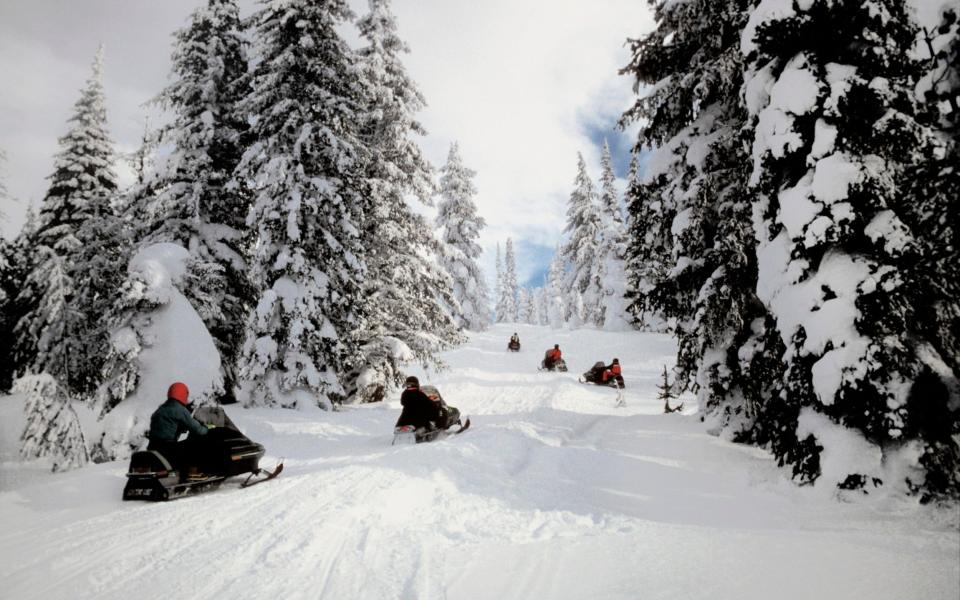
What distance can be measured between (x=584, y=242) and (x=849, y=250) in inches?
1406

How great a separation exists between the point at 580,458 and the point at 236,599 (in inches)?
238

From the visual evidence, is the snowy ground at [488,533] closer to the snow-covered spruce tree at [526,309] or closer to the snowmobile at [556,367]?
the snowmobile at [556,367]

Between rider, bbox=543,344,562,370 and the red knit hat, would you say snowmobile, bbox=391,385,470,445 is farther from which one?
rider, bbox=543,344,562,370

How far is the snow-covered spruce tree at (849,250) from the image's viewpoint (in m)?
4.69

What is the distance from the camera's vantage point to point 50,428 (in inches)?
322

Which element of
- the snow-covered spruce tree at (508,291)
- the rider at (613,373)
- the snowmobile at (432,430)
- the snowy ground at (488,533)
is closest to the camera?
the snowy ground at (488,533)

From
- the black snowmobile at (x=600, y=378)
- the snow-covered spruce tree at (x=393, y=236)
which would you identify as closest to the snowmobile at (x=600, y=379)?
the black snowmobile at (x=600, y=378)

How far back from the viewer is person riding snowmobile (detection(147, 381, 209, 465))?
21.2 ft

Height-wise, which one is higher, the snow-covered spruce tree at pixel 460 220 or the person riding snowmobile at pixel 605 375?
the snow-covered spruce tree at pixel 460 220

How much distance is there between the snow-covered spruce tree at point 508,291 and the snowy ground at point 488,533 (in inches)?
2984

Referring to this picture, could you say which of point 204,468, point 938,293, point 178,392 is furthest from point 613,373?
point 178,392

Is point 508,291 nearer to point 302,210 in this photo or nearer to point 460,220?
point 460,220

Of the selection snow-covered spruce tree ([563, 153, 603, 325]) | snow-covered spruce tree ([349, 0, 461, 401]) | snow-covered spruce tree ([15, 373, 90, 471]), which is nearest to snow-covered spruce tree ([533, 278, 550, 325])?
snow-covered spruce tree ([563, 153, 603, 325])

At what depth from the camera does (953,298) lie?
15.6ft
